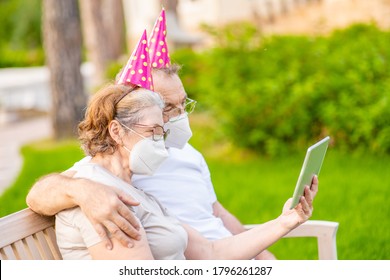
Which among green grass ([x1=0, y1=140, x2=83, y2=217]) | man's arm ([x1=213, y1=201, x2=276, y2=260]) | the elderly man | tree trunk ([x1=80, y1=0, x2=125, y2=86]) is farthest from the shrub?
tree trunk ([x1=80, y1=0, x2=125, y2=86])

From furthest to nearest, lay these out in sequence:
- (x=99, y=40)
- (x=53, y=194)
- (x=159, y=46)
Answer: (x=99, y=40) → (x=159, y=46) → (x=53, y=194)


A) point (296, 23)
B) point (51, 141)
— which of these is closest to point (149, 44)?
point (51, 141)

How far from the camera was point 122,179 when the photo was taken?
289 centimetres

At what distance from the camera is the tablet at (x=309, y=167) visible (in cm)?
268

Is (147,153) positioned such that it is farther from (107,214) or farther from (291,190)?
(291,190)

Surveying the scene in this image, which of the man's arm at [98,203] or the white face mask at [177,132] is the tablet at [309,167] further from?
the white face mask at [177,132]

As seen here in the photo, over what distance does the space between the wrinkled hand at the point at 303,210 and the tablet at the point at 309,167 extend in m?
0.03

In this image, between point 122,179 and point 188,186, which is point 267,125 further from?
point 122,179

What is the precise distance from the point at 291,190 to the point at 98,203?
5370mm

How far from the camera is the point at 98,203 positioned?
2.62 metres

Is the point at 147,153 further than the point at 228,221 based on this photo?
No

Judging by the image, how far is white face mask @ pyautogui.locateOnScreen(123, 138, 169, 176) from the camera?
284 cm

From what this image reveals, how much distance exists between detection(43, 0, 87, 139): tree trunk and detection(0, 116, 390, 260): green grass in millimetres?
1533

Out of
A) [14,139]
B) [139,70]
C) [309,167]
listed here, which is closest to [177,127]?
[139,70]
